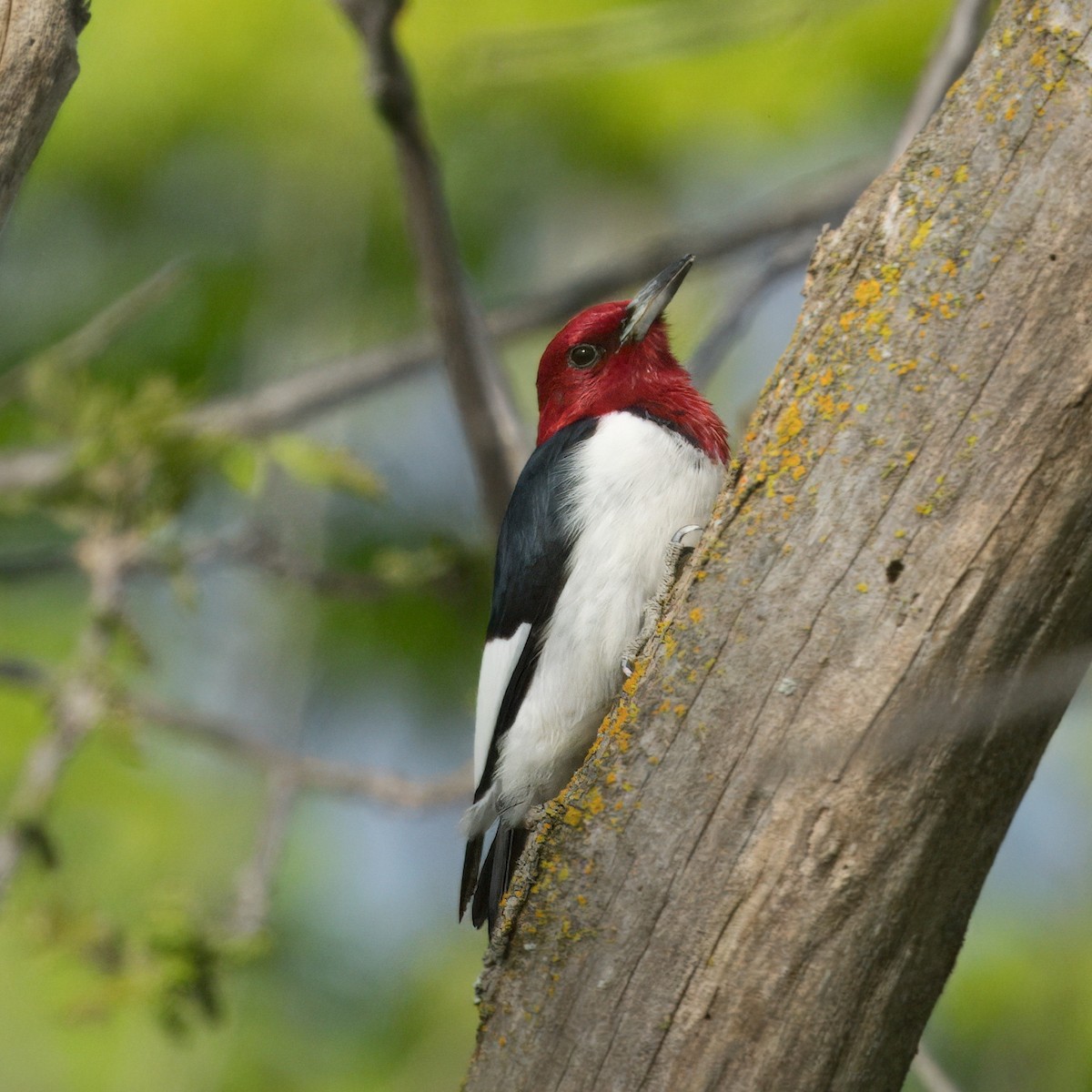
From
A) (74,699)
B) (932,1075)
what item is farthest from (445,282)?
(932,1075)

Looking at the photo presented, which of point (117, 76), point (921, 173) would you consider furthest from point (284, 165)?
point (921, 173)

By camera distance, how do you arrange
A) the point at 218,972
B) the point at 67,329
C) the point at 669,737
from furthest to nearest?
the point at 67,329
the point at 218,972
the point at 669,737

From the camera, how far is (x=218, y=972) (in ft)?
11.9

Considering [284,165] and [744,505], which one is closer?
[744,505]

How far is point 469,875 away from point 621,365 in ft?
4.16

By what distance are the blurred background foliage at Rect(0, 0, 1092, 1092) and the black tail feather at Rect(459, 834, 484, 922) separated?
1.44 metres

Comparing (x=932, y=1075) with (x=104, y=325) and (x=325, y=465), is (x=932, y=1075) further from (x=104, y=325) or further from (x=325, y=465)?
(x=104, y=325)

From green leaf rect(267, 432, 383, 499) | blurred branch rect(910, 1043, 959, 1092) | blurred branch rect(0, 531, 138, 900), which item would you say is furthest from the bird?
blurred branch rect(0, 531, 138, 900)

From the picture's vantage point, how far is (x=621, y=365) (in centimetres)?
328

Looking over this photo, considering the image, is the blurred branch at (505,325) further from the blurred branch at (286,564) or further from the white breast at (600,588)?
the white breast at (600,588)

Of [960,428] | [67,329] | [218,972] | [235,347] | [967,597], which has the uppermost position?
[67,329]

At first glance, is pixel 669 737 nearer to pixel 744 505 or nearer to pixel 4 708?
pixel 744 505

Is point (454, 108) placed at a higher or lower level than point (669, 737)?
higher

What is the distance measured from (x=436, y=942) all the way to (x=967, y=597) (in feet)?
15.7
